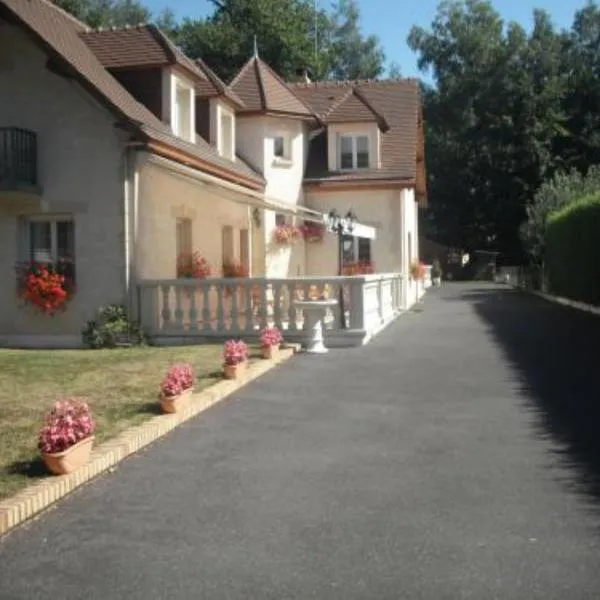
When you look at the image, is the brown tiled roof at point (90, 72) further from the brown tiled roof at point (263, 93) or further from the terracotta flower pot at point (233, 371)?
the terracotta flower pot at point (233, 371)

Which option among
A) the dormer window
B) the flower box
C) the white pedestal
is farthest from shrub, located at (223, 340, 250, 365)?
the dormer window

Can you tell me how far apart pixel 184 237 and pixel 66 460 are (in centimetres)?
1321

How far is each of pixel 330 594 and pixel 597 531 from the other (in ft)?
6.21

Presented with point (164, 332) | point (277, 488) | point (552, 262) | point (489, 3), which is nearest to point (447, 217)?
point (489, 3)

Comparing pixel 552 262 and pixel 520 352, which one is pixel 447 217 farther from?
pixel 520 352

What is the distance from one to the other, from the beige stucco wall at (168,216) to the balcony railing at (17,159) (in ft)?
7.00

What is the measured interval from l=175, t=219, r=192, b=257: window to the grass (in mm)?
4251

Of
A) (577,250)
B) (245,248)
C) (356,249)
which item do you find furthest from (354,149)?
(577,250)

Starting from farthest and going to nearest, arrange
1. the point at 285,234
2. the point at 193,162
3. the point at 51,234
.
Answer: the point at 285,234, the point at 193,162, the point at 51,234

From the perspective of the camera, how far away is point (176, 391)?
918cm

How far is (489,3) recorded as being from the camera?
2707 inches

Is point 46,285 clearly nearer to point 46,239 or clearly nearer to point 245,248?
point 46,239

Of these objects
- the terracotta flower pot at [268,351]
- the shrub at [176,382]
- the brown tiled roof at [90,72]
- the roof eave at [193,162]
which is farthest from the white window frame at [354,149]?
the shrub at [176,382]

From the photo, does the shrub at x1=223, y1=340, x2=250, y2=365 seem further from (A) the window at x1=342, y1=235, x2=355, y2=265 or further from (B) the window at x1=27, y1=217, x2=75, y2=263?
(A) the window at x1=342, y1=235, x2=355, y2=265
